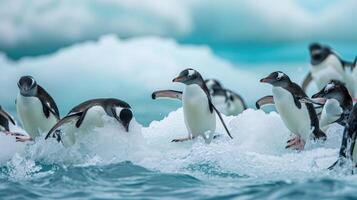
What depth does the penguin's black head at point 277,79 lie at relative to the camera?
6.75 metres

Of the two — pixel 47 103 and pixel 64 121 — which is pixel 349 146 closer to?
pixel 64 121

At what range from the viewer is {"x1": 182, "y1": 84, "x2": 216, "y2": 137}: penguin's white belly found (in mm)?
6844

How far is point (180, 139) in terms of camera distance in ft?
22.4

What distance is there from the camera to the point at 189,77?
689 centimetres

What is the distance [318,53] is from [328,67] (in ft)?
0.81

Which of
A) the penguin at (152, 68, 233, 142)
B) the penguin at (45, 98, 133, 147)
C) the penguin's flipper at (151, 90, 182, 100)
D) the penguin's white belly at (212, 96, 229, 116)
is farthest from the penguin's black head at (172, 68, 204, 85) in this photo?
the penguin's white belly at (212, 96, 229, 116)

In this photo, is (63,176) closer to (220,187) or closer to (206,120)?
(220,187)

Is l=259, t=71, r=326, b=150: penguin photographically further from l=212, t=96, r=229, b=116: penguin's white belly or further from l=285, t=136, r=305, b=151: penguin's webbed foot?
l=212, t=96, r=229, b=116: penguin's white belly

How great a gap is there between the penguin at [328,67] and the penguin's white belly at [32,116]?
468cm

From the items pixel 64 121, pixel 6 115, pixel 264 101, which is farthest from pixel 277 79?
pixel 6 115

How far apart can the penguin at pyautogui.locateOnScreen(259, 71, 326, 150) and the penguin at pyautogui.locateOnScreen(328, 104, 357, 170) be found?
1478 mm

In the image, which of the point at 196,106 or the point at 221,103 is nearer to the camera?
the point at 196,106

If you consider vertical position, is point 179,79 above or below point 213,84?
below

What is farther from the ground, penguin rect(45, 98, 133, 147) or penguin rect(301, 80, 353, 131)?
penguin rect(301, 80, 353, 131)
